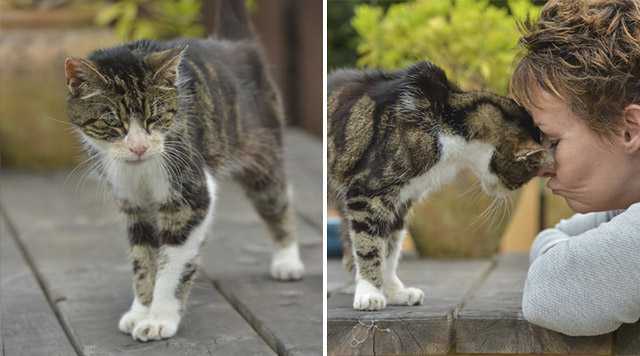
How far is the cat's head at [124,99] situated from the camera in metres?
2.65

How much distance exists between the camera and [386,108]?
8.66 feet

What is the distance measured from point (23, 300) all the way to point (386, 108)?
1.39 meters

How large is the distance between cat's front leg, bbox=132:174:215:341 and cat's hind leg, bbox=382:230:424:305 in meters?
0.55

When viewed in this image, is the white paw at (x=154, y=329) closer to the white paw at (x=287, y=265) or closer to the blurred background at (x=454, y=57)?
the white paw at (x=287, y=265)

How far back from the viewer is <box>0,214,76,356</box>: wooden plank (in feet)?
8.84

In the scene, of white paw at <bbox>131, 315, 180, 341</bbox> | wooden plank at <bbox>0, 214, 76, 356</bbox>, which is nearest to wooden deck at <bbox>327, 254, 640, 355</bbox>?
white paw at <bbox>131, 315, 180, 341</bbox>

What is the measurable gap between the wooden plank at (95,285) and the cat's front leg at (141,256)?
0.32 feet

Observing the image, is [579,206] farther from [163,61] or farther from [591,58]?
[163,61]

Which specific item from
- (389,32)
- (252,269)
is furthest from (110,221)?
(389,32)

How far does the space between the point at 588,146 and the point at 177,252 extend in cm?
118

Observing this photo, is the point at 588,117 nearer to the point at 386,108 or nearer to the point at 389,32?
the point at 386,108

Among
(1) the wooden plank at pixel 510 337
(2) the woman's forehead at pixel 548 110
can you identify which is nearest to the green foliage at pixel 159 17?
(2) the woman's forehead at pixel 548 110

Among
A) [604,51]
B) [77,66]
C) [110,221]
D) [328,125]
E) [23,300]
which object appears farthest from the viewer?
[110,221]

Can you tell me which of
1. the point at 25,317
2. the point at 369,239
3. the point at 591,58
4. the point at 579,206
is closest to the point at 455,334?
the point at 369,239
